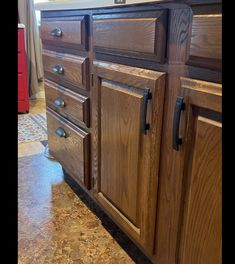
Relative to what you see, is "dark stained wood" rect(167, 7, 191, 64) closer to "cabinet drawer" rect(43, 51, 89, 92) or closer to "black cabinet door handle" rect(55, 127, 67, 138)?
"cabinet drawer" rect(43, 51, 89, 92)

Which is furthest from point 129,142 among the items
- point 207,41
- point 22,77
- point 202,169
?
point 22,77

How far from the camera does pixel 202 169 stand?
677 mm

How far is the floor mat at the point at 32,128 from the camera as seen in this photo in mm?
2272

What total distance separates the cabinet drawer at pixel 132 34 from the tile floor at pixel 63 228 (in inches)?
29.4

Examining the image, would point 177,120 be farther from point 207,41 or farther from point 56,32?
point 56,32

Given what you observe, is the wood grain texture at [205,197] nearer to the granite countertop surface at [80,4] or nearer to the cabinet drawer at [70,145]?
the granite countertop surface at [80,4]

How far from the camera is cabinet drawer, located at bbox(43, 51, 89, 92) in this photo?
1.14m

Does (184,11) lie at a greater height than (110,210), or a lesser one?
greater

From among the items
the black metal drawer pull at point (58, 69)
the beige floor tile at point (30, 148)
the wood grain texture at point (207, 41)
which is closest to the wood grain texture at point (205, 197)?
the wood grain texture at point (207, 41)

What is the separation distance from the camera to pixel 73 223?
4.32 ft
